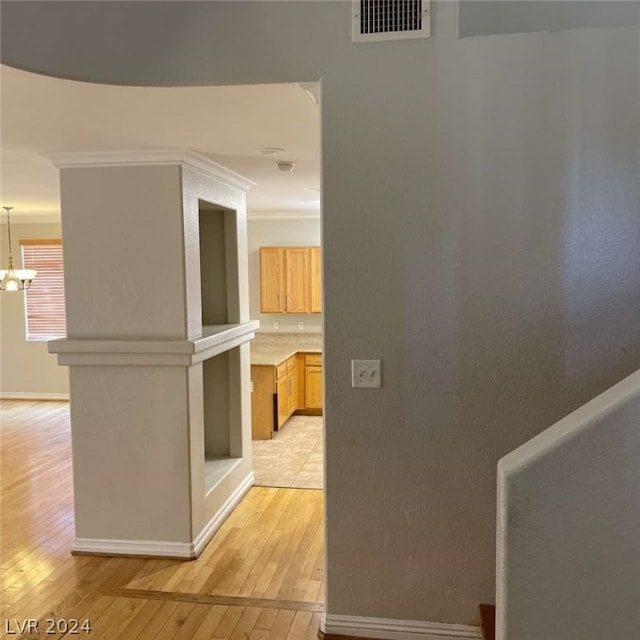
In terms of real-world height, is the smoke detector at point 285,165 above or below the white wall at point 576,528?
above

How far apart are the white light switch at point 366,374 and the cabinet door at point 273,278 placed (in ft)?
A: 15.3

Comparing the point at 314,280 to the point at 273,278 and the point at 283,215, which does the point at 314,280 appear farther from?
the point at 283,215

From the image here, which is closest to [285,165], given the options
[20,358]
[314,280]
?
[314,280]

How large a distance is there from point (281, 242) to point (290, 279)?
0.53 metres

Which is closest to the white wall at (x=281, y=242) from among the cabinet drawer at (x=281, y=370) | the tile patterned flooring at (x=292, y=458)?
the cabinet drawer at (x=281, y=370)

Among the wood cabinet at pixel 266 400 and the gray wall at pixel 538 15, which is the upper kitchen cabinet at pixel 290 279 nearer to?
the wood cabinet at pixel 266 400

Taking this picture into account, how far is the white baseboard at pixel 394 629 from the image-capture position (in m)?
2.42

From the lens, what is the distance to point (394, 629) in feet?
8.06

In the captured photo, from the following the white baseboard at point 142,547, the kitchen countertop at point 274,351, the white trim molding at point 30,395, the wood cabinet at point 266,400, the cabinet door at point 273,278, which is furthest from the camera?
the white trim molding at point 30,395

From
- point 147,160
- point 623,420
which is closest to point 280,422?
point 147,160

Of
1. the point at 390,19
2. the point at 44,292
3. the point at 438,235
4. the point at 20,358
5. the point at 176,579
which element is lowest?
the point at 176,579

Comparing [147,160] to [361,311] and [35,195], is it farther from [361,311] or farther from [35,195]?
[35,195]

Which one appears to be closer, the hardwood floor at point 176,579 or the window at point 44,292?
the hardwood floor at point 176,579

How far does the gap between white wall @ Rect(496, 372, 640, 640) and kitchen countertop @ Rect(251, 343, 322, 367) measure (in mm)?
4723
